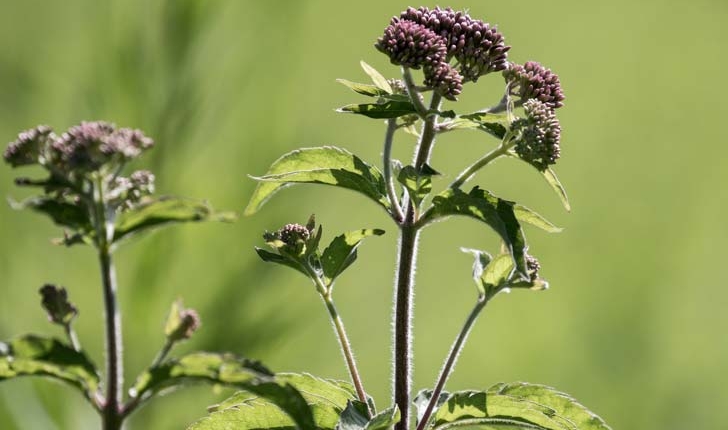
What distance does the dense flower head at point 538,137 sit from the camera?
771 millimetres

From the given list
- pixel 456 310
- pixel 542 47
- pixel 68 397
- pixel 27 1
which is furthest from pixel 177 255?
pixel 542 47

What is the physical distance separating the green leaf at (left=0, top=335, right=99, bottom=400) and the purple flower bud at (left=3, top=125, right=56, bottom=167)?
0.13m

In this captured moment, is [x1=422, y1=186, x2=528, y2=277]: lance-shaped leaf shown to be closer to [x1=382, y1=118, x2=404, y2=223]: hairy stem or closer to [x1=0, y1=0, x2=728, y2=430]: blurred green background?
[x1=382, y1=118, x2=404, y2=223]: hairy stem

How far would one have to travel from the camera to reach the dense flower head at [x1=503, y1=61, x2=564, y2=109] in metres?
0.84

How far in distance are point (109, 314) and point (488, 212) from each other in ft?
0.93

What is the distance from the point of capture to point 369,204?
3828mm

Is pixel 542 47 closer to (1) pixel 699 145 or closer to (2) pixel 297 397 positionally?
(1) pixel 699 145

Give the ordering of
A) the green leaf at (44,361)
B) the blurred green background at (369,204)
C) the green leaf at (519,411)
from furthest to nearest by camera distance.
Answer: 1. the blurred green background at (369,204)
2. the green leaf at (519,411)
3. the green leaf at (44,361)

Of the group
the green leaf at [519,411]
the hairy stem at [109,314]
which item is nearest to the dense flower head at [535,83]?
the green leaf at [519,411]

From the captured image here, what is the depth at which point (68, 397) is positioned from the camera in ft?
9.20

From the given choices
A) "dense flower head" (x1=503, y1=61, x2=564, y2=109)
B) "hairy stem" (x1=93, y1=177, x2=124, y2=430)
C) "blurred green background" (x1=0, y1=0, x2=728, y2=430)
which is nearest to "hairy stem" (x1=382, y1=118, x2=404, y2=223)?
"dense flower head" (x1=503, y1=61, x2=564, y2=109)

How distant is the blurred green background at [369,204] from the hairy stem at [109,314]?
1838mm

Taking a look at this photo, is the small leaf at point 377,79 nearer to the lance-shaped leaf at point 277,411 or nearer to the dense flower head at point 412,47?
the dense flower head at point 412,47

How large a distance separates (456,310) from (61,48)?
1.80 metres
